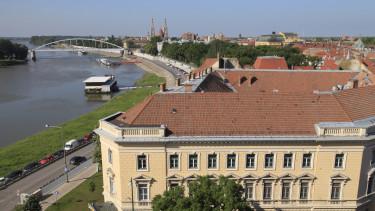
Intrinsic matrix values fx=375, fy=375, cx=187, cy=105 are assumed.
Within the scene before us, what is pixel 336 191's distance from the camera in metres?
35.6

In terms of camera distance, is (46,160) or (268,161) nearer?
(268,161)

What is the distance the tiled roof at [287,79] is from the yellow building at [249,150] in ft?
74.5

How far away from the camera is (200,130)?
3419cm

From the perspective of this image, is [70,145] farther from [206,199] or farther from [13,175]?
[206,199]

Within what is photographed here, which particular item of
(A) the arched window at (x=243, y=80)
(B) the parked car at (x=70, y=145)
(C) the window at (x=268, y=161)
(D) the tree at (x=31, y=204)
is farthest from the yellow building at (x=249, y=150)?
(B) the parked car at (x=70, y=145)

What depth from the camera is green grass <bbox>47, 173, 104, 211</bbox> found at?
40.6 m

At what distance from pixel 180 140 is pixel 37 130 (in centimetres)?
5352

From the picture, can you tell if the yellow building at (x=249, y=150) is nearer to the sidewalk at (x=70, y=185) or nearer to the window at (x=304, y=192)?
the window at (x=304, y=192)

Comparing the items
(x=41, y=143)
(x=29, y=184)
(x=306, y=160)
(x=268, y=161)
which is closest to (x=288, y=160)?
(x=306, y=160)

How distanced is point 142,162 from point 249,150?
979cm

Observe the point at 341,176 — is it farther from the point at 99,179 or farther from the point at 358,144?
the point at 99,179

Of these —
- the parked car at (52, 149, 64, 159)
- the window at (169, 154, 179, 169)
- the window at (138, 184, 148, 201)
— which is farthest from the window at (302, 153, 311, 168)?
the parked car at (52, 149, 64, 159)

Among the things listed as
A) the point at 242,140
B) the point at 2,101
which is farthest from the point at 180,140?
the point at 2,101

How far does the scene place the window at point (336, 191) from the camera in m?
35.2
